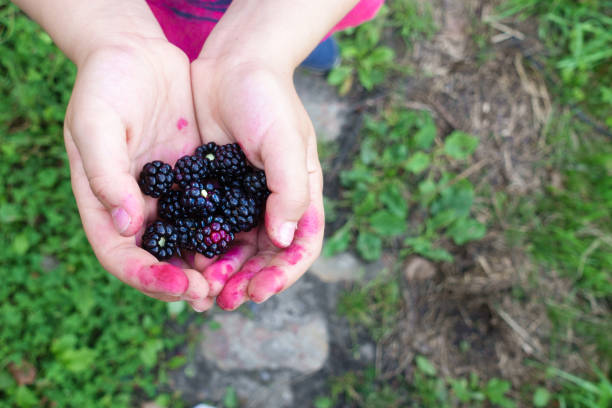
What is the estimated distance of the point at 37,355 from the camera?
2787 millimetres

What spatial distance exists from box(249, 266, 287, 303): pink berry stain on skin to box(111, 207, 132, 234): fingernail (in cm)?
52

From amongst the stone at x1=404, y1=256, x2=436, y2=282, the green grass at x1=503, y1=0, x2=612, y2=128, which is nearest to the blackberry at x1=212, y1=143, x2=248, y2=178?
the stone at x1=404, y1=256, x2=436, y2=282

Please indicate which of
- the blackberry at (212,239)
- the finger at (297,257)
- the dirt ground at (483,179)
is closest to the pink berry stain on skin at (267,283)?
the finger at (297,257)

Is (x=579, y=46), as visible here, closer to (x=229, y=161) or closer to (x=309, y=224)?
(x=309, y=224)

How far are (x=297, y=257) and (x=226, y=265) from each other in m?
0.31

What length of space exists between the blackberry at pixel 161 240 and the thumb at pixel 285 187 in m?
0.44

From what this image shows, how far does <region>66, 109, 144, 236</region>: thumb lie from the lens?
163 cm

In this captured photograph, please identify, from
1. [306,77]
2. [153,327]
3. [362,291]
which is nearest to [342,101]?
[306,77]

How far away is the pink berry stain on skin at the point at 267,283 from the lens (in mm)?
1706

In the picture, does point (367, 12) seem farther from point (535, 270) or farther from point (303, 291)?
point (535, 270)

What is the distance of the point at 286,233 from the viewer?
177 centimetres

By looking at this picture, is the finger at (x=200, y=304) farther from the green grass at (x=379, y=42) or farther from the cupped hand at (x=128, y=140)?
the green grass at (x=379, y=42)

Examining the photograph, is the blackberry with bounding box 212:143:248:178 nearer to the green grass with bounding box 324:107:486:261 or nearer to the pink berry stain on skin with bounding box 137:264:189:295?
the pink berry stain on skin with bounding box 137:264:189:295

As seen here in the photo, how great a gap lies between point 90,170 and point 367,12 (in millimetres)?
1753
